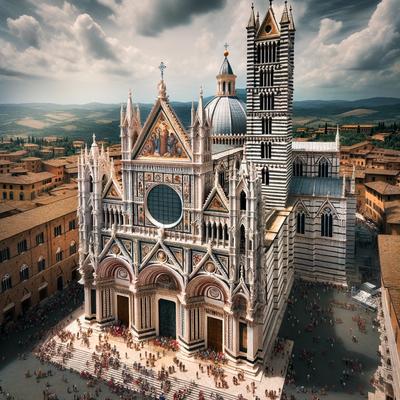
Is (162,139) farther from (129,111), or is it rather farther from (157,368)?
(157,368)

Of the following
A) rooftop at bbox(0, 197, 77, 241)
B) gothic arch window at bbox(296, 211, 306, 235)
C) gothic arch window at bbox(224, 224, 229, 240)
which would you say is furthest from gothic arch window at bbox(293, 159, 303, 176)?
rooftop at bbox(0, 197, 77, 241)

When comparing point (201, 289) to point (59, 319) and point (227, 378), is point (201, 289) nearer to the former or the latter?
point (227, 378)

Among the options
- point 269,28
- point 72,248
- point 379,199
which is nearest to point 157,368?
point 72,248

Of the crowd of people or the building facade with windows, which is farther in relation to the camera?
the building facade with windows

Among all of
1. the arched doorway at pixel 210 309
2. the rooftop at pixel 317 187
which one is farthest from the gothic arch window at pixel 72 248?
the rooftop at pixel 317 187

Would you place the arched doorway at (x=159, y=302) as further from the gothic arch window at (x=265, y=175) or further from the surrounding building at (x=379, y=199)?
the surrounding building at (x=379, y=199)

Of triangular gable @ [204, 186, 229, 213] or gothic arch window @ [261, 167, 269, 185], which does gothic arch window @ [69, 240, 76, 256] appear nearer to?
triangular gable @ [204, 186, 229, 213]
